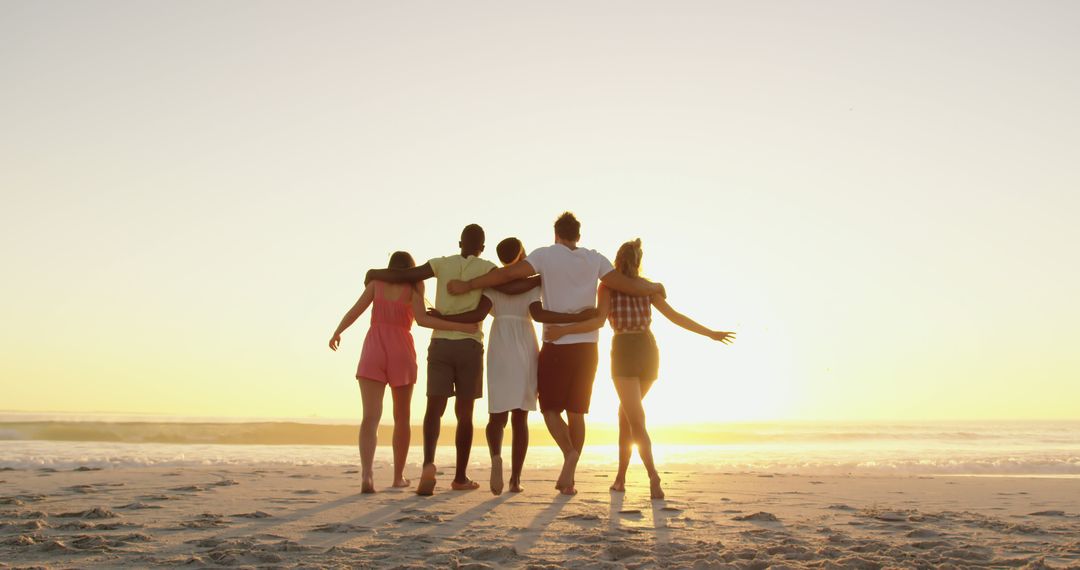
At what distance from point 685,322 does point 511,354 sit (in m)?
1.42

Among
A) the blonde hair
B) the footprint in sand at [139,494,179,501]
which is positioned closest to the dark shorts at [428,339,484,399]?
the blonde hair

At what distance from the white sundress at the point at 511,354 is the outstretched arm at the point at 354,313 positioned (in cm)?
98

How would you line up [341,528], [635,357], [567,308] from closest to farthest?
[341,528] → [635,357] → [567,308]

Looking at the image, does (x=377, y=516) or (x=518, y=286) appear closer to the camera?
(x=377, y=516)

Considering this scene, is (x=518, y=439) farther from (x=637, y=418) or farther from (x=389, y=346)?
(x=389, y=346)

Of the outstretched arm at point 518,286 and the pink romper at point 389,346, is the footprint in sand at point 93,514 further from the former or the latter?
the outstretched arm at point 518,286

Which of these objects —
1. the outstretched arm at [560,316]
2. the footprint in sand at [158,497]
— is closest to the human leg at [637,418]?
the outstretched arm at [560,316]

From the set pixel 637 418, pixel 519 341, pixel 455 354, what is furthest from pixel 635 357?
pixel 455 354

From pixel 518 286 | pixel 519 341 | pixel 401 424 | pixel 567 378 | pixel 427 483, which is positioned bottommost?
pixel 427 483

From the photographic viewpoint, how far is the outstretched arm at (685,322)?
7129 mm

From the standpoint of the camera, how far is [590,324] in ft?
22.9

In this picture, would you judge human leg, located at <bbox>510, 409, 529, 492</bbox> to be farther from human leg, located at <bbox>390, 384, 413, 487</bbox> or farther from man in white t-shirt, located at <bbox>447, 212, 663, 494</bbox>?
human leg, located at <bbox>390, 384, 413, 487</bbox>

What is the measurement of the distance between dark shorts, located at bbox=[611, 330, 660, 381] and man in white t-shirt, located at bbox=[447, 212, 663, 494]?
21cm

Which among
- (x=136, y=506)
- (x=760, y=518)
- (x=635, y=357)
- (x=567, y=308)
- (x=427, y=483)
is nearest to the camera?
(x=760, y=518)
